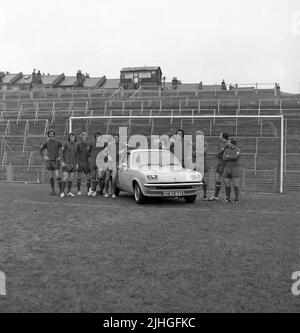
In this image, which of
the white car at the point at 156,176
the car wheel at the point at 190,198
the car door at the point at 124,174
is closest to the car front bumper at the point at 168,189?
the white car at the point at 156,176

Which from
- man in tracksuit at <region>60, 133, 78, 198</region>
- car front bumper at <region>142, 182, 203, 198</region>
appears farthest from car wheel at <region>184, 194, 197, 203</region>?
man in tracksuit at <region>60, 133, 78, 198</region>

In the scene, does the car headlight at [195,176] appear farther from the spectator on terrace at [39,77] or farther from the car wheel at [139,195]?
the spectator on terrace at [39,77]

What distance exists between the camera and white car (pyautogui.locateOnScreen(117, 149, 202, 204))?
10320mm

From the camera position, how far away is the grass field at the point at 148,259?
4070 mm

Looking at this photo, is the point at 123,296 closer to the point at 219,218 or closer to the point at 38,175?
the point at 219,218

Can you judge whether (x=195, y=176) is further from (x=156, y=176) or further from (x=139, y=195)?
(x=139, y=195)

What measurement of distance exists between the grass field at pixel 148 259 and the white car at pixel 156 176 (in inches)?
28.2

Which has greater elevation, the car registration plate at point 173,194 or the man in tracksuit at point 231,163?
the man in tracksuit at point 231,163

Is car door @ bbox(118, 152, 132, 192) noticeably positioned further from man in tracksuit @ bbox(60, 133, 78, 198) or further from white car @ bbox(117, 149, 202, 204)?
man in tracksuit @ bbox(60, 133, 78, 198)

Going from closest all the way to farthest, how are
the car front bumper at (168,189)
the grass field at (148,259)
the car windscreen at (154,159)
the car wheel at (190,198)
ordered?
the grass field at (148,259) < the car front bumper at (168,189) < the car wheel at (190,198) < the car windscreen at (154,159)

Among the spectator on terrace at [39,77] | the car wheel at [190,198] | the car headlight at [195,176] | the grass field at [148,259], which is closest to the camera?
the grass field at [148,259]

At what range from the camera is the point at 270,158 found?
19.6m

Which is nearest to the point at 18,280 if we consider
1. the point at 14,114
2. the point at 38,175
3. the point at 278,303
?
the point at 278,303
